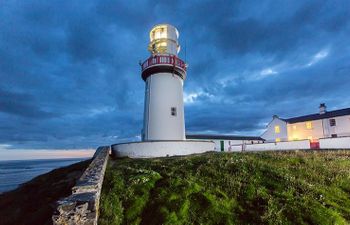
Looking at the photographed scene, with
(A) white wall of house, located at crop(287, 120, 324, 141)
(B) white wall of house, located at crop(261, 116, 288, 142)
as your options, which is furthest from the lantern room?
(A) white wall of house, located at crop(287, 120, 324, 141)

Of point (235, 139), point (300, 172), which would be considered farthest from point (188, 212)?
point (235, 139)

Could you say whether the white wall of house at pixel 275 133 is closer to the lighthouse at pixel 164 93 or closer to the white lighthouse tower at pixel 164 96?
the white lighthouse tower at pixel 164 96

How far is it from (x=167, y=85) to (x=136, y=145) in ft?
22.2

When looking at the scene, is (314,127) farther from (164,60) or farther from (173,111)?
(164,60)

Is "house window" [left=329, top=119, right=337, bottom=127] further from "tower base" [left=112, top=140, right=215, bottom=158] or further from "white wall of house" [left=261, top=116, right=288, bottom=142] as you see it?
"tower base" [left=112, top=140, right=215, bottom=158]

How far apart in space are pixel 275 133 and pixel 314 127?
6802 millimetres

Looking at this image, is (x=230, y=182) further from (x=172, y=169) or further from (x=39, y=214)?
(x=39, y=214)

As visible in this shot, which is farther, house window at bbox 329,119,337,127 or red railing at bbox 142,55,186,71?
house window at bbox 329,119,337,127

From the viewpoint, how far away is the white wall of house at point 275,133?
41656 millimetres

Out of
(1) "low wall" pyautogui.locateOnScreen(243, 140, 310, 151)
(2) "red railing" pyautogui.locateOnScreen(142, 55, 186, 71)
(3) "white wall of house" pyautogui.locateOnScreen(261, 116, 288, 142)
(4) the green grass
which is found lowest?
(4) the green grass

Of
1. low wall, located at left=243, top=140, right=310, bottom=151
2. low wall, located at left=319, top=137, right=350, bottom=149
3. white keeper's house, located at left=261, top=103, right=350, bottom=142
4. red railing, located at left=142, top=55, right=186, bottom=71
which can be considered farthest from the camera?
white keeper's house, located at left=261, top=103, right=350, bottom=142

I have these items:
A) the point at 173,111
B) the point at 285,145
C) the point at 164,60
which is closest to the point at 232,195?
the point at 173,111

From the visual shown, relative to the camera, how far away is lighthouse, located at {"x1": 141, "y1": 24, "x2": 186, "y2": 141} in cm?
2002

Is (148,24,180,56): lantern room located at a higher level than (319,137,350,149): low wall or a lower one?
higher
